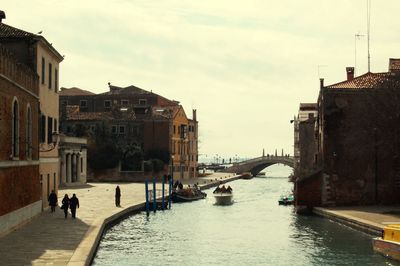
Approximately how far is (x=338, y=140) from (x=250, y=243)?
654 inches

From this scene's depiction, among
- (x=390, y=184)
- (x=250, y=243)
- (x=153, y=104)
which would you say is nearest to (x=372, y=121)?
(x=390, y=184)

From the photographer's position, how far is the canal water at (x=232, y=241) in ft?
83.5

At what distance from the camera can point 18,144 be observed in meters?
26.8

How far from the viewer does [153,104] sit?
96312mm

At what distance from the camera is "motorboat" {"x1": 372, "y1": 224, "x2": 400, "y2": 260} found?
83.3ft

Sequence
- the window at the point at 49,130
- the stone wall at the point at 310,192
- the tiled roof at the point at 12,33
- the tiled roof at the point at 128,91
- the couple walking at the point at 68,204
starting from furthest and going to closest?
the tiled roof at the point at 128,91 → the stone wall at the point at 310,192 → the window at the point at 49,130 → the tiled roof at the point at 12,33 → the couple walking at the point at 68,204

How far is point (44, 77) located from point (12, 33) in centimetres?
324

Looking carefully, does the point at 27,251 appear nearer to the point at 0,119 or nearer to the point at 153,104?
the point at 0,119

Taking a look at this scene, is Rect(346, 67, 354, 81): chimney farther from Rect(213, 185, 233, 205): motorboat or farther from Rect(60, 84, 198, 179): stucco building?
Rect(60, 84, 198, 179): stucco building

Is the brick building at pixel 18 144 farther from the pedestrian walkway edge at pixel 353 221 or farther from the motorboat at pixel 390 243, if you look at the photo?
the pedestrian walkway edge at pixel 353 221

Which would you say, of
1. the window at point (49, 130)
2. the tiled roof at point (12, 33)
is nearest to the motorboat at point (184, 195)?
the window at point (49, 130)

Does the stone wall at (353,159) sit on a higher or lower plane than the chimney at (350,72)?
lower

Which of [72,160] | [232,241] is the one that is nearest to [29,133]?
[232,241]

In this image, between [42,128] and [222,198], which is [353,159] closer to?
[222,198]
